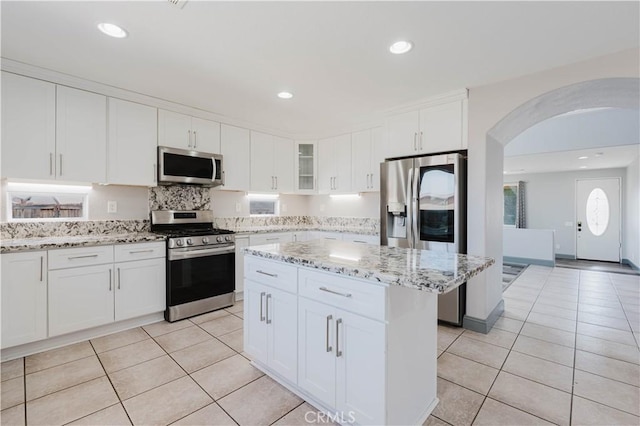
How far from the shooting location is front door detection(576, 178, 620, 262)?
7371 mm

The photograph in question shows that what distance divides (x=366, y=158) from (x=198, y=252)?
259 cm

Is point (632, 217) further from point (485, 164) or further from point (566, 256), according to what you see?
point (485, 164)

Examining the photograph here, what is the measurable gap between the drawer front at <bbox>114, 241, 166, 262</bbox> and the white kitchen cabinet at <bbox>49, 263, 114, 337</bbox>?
0.45 feet

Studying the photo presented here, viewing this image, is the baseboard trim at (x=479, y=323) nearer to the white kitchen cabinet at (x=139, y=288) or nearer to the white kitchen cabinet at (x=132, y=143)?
the white kitchen cabinet at (x=139, y=288)

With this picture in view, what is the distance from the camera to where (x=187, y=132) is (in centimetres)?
360

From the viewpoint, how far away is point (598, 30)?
6.78ft

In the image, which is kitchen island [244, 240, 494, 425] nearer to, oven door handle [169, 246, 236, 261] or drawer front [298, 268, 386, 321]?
drawer front [298, 268, 386, 321]

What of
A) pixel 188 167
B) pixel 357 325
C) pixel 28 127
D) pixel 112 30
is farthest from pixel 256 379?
pixel 28 127

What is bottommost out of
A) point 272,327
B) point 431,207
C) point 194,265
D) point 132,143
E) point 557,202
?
point 272,327

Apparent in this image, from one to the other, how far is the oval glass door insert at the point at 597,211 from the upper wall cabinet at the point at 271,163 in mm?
8163

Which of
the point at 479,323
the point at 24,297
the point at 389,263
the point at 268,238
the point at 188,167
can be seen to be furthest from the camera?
the point at 268,238

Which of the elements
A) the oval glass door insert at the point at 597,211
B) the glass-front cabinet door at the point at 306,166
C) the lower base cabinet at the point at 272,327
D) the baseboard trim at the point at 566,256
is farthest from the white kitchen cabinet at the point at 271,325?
the oval glass door insert at the point at 597,211

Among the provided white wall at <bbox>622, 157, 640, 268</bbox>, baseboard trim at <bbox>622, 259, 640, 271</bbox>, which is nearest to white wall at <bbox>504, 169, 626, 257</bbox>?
white wall at <bbox>622, 157, 640, 268</bbox>

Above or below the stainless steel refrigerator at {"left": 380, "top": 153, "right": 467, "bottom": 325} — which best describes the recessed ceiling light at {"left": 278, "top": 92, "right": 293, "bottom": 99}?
above
